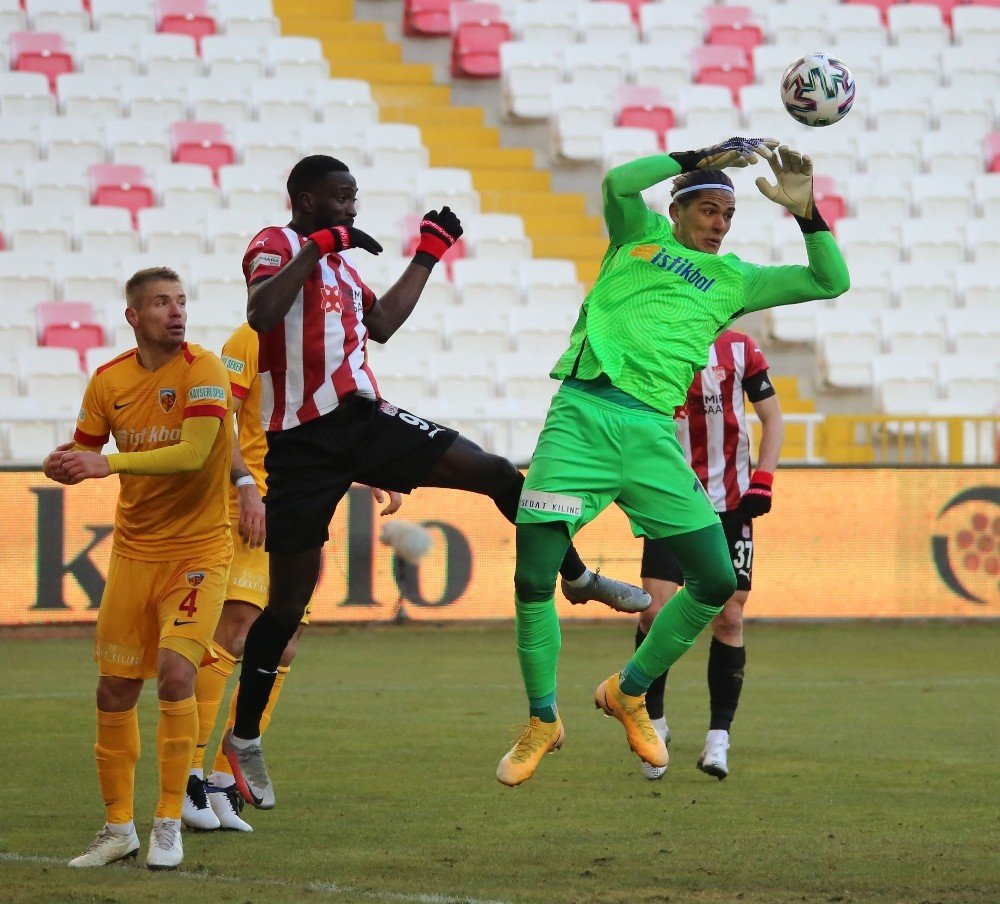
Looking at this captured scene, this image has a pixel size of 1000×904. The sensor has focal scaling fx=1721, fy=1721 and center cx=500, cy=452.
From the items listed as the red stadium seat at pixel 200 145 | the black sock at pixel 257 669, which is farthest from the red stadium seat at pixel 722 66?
the black sock at pixel 257 669

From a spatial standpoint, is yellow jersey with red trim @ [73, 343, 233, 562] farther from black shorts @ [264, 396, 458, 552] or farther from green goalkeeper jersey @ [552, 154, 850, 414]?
green goalkeeper jersey @ [552, 154, 850, 414]

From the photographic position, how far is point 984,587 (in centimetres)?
1447

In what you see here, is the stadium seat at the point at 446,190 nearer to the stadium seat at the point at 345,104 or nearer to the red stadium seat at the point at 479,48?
the stadium seat at the point at 345,104

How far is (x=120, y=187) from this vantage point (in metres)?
18.4

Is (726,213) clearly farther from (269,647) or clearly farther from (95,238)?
(95,238)

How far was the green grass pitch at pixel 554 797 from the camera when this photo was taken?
5262 mm

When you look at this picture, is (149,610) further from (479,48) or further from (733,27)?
(733,27)

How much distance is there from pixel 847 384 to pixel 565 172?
475 centimetres

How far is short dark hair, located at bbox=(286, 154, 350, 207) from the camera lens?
629 centimetres

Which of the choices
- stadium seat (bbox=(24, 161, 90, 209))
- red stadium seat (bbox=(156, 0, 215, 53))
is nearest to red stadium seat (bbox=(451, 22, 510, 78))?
red stadium seat (bbox=(156, 0, 215, 53))

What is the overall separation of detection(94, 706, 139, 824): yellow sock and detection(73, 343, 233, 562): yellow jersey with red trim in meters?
0.56

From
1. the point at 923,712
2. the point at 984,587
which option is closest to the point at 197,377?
the point at 923,712

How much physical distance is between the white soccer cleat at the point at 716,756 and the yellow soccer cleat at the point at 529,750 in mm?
1398

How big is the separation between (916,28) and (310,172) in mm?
17765
